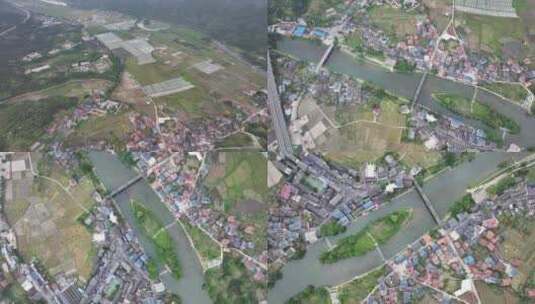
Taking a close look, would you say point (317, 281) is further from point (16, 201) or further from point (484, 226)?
point (16, 201)

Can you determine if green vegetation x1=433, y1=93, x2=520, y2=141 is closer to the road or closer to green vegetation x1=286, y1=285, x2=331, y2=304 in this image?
the road

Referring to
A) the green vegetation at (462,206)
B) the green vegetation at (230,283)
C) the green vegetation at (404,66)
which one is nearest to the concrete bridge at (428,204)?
the green vegetation at (462,206)

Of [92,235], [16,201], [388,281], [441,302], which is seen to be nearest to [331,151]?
[388,281]

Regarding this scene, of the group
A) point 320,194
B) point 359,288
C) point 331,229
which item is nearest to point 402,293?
point 359,288

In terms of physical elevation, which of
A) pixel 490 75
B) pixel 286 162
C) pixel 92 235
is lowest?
pixel 92 235

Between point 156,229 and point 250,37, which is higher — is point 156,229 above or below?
below

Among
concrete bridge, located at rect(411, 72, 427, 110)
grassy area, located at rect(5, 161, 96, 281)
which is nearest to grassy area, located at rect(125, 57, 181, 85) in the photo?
grassy area, located at rect(5, 161, 96, 281)
